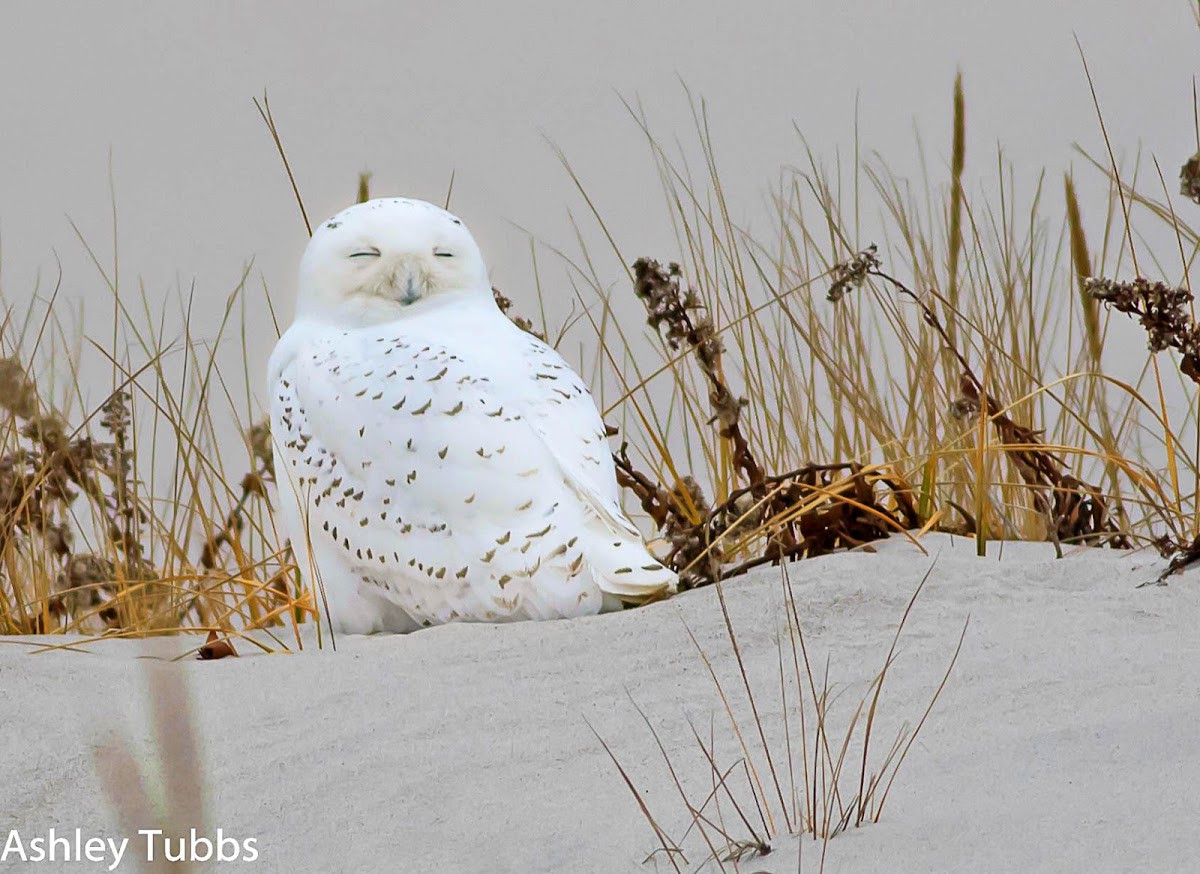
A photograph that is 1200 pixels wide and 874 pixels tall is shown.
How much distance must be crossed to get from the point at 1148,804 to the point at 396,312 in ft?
8.48

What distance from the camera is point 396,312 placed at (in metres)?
4.07

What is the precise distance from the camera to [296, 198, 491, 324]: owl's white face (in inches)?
158

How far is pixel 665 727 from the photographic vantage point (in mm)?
2641

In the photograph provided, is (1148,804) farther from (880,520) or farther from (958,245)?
(958,245)

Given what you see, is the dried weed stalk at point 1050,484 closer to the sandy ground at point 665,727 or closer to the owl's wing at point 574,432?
the sandy ground at point 665,727

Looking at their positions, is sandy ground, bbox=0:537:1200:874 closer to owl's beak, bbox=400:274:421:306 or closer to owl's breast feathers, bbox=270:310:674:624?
owl's breast feathers, bbox=270:310:674:624

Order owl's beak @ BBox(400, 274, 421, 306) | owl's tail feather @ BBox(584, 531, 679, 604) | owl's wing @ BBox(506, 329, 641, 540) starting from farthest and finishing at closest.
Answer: owl's beak @ BBox(400, 274, 421, 306) < owl's wing @ BBox(506, 329, 641, 540) < owl's tail feather @ BBox(584, 531, 679, 604)

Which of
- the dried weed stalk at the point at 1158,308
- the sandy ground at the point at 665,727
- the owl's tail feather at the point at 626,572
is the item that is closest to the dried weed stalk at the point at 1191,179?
the dried weed stalk at the point at 1158,308

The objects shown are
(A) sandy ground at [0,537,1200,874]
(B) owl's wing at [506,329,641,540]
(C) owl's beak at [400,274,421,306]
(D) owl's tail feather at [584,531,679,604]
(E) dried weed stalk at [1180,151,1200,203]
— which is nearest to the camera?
(A) sandy ground at [0,537,1200,874]

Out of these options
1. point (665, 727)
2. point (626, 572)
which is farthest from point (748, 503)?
point (665, 727)

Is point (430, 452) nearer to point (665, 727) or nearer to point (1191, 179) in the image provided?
point (665, 727)

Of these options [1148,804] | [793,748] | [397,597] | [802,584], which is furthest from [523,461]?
[1148,804]

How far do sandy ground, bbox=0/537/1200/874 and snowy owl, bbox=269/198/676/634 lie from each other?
0.18 meters

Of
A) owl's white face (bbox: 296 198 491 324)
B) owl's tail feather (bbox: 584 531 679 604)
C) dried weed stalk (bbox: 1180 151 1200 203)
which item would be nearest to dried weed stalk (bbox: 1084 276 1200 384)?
dried weed stalk (bbox: 1180 151 1200 203)
